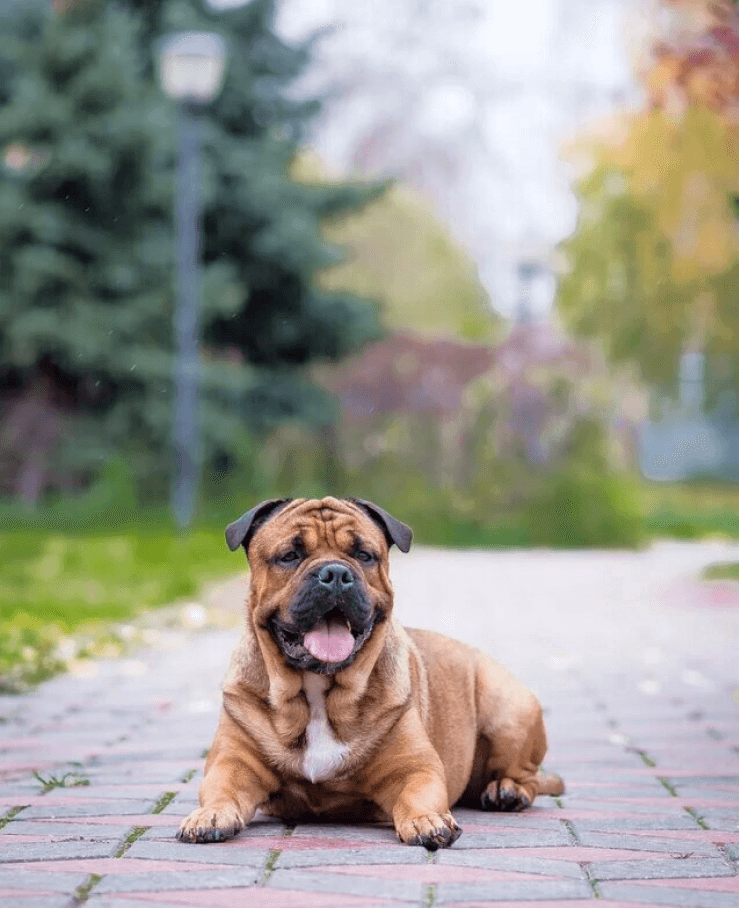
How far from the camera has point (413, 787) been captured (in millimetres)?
3893

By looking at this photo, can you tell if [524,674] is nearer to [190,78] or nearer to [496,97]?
[190,78]

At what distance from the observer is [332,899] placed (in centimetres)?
318

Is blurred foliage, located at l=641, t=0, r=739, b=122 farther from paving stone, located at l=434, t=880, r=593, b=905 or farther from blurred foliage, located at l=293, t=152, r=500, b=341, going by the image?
blurred foliage, located at l=293, t=152, r=500, b=341

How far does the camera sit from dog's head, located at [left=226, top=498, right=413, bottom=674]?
3850 millimetres

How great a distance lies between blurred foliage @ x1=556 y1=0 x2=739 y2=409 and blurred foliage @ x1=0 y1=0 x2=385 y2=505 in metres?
5.13

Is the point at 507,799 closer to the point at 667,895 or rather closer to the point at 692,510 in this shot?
the point at 667,895

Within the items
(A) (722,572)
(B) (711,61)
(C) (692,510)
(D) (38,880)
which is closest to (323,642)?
(D) (38,880)

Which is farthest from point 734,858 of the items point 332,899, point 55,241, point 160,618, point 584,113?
point 584,113

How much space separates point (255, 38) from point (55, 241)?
19.9 feet

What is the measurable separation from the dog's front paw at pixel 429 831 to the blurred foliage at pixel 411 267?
3133cm

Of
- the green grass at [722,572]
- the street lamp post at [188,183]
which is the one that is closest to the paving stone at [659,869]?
the green grass at [722,572]

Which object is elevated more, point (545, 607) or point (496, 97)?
point (496, 97)

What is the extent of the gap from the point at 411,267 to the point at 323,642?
124 feet

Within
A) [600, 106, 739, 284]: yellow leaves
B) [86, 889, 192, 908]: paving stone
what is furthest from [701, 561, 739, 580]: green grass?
[86, 889, 192, 908]: paving stone
